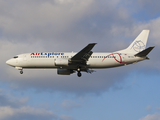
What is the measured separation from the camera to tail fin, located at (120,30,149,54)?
202 ft

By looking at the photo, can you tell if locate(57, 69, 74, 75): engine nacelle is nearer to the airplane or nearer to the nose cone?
the airplane

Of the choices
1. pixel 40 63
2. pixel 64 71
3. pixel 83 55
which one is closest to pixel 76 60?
pixel 83 55

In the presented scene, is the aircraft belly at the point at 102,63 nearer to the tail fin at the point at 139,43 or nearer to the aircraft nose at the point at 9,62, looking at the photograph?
the tail fin at the point at 139,43

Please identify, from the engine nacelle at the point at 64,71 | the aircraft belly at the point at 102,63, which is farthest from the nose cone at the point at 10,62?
the aircraft belly at the point at 102,63

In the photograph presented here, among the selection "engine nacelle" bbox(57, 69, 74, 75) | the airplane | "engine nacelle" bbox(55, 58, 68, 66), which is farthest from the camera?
"engine nacelle" bbox(57, 69, 74, 75)

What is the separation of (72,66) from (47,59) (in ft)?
16.5

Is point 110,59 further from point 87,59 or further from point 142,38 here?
point 142,38

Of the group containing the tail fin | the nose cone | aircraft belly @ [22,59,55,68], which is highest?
the tail fin

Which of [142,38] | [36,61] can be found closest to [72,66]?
[36,61]

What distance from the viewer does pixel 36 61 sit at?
5869 cm

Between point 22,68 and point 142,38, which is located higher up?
point 142,38

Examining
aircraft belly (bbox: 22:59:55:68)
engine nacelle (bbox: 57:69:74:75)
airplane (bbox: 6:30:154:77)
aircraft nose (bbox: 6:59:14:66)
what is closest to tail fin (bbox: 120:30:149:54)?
airplane (bbox: 6:30:154:77)

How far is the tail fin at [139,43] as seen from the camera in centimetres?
6169

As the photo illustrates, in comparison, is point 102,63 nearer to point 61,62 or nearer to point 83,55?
point 83,55
